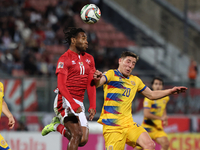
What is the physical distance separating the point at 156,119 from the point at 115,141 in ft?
8.14

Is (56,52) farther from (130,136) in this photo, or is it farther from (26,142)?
(130,136)

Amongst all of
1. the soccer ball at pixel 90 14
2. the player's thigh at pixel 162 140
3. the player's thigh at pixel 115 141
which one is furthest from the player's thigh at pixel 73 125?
the player's thigh at pixel 162 140

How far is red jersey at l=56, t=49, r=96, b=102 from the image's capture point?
5.23 m

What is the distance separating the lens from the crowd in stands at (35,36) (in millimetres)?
12469

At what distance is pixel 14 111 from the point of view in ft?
33.6

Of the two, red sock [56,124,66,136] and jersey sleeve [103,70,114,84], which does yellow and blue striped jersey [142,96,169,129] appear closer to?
jersey sleeve [103,70,114,84]

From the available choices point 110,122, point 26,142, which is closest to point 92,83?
point 110,122

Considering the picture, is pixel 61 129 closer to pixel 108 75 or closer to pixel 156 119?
pixel 108 75

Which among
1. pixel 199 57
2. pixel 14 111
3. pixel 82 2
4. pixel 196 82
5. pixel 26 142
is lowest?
pixel 26 142

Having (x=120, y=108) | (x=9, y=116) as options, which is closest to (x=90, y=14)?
(x=120, y=108)

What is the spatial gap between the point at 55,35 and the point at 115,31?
9.07 ft

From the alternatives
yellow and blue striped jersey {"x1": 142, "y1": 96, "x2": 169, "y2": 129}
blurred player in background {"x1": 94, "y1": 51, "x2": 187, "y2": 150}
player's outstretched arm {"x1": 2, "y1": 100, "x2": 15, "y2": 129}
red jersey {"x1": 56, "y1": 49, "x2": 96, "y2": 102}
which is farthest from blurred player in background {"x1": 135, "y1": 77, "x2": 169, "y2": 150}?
player's outstretched arm {"x1": 2, "y1": 100, "x2": 15, "y2": 129}

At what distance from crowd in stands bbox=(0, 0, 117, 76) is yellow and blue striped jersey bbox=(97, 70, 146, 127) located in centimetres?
654

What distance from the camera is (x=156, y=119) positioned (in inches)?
295
